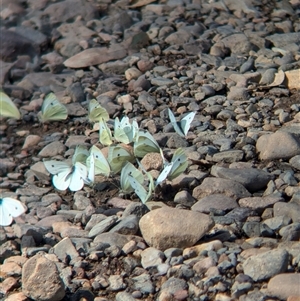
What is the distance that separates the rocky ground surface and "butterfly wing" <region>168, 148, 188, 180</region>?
0.05 metres

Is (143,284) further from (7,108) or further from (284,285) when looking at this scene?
(7,108)

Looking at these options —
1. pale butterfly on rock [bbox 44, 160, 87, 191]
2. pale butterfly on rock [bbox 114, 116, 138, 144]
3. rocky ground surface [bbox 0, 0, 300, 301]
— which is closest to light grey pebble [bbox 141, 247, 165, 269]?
rocky ground surface [bbox 0, 0, 300, 301]

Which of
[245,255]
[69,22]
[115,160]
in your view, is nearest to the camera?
[245,255]

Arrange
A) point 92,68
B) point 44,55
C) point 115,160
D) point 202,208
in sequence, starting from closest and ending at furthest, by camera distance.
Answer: point 202,208 < point 115,160 < point 92,68 < point 44,55

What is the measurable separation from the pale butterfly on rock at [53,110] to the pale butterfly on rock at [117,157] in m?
0.83

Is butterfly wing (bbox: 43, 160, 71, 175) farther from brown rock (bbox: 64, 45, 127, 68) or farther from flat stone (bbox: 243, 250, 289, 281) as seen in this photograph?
brown rock (bbox: 64, 45, 127, 68)

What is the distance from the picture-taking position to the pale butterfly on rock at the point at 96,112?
15.1 ft

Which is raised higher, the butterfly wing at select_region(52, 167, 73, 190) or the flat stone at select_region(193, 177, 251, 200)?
the flat stone at select_region(193, 177, 251, 200)

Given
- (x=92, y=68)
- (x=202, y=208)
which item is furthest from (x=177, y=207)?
(x=92, y=68)

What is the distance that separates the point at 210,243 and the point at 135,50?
2.70 meters

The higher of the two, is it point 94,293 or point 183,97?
point 94,293

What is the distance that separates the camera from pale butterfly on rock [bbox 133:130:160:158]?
420cm

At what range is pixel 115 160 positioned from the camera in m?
4.22

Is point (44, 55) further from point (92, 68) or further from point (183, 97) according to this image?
point (183, 97)
